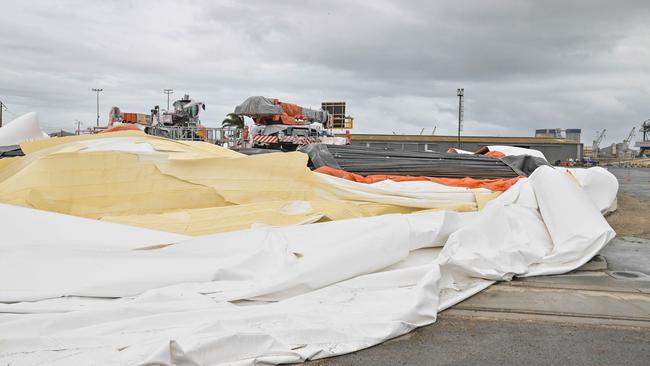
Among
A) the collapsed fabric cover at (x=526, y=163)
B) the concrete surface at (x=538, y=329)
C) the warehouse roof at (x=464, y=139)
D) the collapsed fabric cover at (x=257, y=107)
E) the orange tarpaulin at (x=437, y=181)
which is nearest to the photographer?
the concrete surface at (x=538, y=329)

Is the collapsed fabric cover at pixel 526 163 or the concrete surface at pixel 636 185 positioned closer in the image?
the collapsed fabric cover at pixel 526 163

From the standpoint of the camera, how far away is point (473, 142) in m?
48.0

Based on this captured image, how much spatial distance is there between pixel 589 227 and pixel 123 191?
518cm

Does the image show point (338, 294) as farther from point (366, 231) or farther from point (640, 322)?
point (640, 322)

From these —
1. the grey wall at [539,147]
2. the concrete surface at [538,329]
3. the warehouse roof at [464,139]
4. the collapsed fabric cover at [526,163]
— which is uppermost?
the warehouse roof at [464,139]

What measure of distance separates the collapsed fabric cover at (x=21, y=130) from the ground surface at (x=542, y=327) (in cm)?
1140

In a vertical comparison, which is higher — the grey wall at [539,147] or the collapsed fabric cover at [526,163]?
the grey wall at [539,147]

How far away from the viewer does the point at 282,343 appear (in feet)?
10.2

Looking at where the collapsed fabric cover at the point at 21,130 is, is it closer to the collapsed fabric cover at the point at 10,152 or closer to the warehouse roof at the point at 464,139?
the collapsed fabric cover at the point at 10,152

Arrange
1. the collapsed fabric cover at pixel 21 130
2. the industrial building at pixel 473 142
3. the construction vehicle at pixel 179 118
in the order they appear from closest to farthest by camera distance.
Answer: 1. the collapsed fabric cover at pixel 21 130
2. the construction vehicle at pixel 179 118
3. the industrial building at pixel 473 142

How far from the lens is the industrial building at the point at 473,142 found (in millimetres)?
47906

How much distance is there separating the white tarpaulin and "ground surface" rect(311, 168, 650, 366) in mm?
137

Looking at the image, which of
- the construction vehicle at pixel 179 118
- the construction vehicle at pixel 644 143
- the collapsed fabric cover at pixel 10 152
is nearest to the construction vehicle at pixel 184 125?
the construction vehicle at pixel 179 118

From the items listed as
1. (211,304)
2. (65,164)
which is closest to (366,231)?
(211,304)
